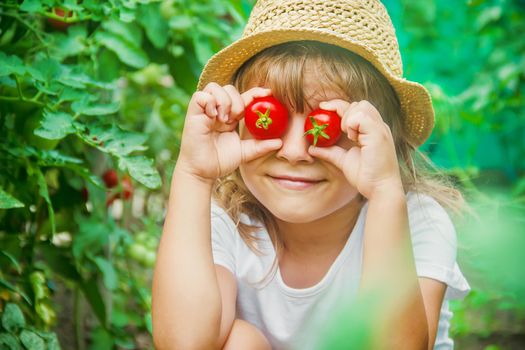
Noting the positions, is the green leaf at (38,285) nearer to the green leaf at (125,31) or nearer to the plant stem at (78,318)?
the plant stem at (78,318)

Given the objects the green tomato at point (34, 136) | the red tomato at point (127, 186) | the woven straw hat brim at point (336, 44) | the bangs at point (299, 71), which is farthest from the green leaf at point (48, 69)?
the red tomato at point (127, 186)

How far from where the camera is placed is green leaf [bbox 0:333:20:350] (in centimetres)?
138

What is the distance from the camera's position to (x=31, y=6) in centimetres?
145

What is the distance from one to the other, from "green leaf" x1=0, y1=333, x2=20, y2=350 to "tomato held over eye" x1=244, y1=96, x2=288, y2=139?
0.64 metres

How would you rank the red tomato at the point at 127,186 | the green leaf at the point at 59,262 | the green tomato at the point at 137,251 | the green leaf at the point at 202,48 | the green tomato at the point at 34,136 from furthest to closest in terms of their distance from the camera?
1. the green tomato at the point at 137,251
2. the red tomato at the point at 127,186
3. the green leaf at the point at 202,48
4. the green leaf at the point at 59,262
5. the green tomato at the point at 34,136

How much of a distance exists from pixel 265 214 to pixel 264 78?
0.43m

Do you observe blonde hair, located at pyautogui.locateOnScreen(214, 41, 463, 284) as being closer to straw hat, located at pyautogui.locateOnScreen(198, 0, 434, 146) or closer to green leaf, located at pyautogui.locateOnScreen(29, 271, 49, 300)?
straw hat, located at pyautogui.locateOnScreen(198, 0, 434, 146)

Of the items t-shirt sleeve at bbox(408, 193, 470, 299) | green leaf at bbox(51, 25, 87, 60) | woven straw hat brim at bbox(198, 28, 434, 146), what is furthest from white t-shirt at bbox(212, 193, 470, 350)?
green leaf at bbox(51, 25, 87, 60)

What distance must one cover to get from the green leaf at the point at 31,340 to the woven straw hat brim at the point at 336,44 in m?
0.68

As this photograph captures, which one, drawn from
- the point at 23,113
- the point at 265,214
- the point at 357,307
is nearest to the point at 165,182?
the point at 265,214

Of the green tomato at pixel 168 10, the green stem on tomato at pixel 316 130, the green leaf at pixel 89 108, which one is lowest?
the green leaf at pixel 89 108

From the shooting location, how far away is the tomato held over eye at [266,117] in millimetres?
1388

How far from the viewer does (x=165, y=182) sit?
2934 mm

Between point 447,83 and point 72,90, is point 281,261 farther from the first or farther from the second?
point 447,83
